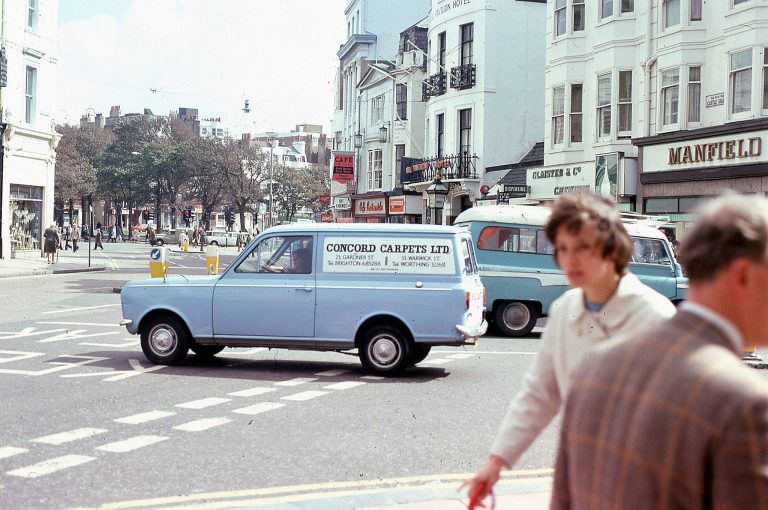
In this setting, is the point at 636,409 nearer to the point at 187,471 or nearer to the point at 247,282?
the point at 187,471

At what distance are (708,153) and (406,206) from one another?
2497cm

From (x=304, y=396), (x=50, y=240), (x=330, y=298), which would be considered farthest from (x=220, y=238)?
(x=304, y=396)

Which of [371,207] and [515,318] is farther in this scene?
[371,207]

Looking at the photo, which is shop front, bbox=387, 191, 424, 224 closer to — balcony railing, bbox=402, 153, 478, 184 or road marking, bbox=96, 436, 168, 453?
balcony railing, bbox=402, 153, 478, 184

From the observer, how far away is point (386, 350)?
11758mm

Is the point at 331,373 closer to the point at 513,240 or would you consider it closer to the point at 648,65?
the point at 513,240

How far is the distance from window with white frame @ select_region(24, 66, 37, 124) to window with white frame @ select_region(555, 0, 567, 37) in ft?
71.6

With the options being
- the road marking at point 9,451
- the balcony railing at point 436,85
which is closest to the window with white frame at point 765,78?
the balcony railing at point 436,85

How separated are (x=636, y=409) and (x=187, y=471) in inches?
214

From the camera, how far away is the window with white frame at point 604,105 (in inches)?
1134

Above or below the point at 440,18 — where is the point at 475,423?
below

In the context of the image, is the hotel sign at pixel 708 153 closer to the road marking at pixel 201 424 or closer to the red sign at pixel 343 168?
the road marking at pixel 201 424

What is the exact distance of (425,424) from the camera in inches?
343

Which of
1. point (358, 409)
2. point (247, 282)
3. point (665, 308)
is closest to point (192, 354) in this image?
point (247, 282)
